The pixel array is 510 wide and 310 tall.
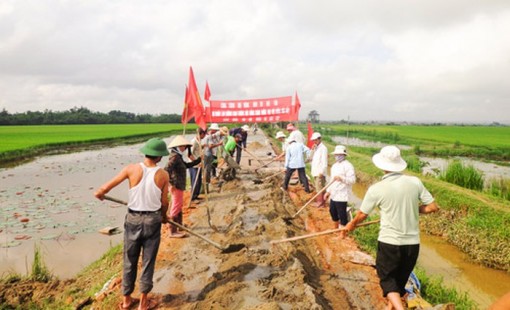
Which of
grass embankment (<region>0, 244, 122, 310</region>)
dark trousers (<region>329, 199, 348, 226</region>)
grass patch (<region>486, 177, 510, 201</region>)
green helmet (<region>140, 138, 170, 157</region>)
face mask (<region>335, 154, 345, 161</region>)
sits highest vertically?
green helmet (<region>140, 138, 170, 157</region>)

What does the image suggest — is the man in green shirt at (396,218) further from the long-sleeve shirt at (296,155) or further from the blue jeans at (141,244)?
the long-sleeve shirt at (296,155)

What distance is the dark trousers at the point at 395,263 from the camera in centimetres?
293

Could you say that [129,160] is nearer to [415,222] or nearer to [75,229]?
[75,229]

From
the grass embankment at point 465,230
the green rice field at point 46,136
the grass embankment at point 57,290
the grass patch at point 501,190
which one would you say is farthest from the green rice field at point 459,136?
the green rice field at point 46,136

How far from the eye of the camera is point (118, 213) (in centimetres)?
830

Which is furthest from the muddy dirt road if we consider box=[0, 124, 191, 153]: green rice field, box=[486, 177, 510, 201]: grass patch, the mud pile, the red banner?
box=[0, 124, 191, 153]: green rice field

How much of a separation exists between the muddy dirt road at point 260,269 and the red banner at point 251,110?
5.05 metres

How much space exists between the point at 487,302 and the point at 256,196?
15.5 feet

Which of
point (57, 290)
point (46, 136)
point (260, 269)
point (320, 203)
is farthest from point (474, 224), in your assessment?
point (46, 136)

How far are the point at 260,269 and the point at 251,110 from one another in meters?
8.12

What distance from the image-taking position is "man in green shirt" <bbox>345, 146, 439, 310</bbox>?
9.49 ft

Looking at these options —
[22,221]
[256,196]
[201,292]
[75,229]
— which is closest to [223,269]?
[201,292]

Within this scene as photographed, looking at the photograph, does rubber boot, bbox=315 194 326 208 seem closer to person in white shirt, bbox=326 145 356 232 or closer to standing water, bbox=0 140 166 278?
person in white shirt, bbox=326 145 356 232

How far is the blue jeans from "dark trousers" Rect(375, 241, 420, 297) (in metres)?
2.20
